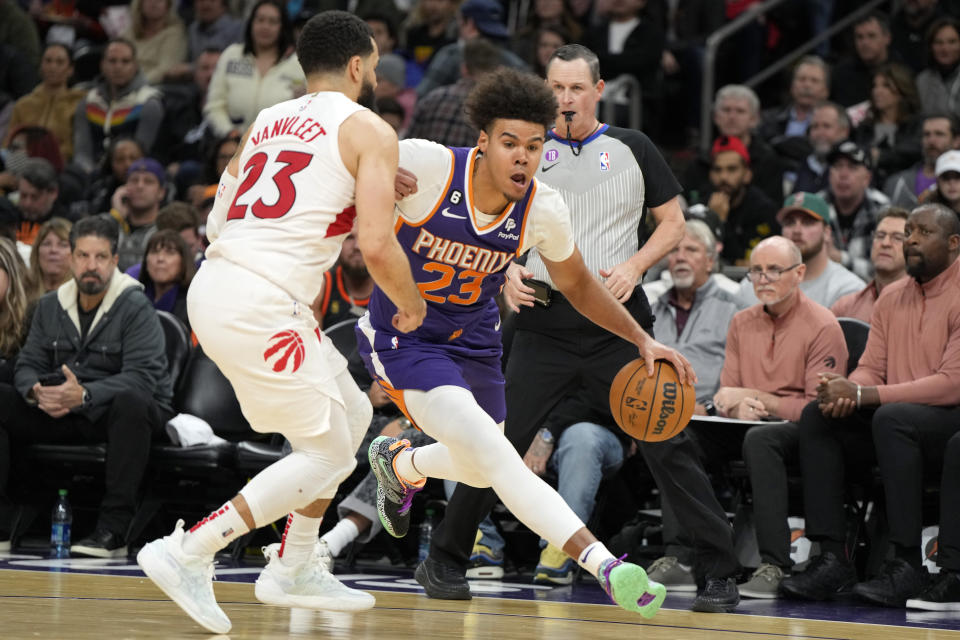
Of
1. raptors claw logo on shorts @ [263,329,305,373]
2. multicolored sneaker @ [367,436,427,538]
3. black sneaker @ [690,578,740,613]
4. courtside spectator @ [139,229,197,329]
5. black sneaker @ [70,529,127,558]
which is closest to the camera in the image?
raptors claw logo on shorts @ [263,329,305,373]

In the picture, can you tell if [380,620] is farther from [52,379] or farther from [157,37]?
[157,37]

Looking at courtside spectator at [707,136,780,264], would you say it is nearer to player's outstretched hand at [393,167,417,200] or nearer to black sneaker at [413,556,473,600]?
black sneaker at [413,556,473,600]

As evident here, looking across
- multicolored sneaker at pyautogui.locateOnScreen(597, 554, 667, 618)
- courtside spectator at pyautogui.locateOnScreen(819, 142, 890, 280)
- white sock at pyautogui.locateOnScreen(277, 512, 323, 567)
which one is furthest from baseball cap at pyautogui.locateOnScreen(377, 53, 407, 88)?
multicolored sneaker at pyautogui.locateOnScreen(597, 554, 667, 618)

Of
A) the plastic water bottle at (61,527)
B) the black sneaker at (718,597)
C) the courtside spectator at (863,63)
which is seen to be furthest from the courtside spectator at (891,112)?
the plastic water bottle at (61,527)

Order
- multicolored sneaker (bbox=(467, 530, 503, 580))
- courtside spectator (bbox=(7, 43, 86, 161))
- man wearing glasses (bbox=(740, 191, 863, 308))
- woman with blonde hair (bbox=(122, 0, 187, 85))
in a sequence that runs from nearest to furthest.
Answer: multicolored sneaker (bbox=(467, 530, 503, 580)) < man wearing glasses (bbox=(740, 191, 863, 308)) < courtside spectator (bbox=(7, 43, 86, 161)) < woman with blonde hair (bbox=(122, 0, 187, 85))

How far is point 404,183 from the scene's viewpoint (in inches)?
196

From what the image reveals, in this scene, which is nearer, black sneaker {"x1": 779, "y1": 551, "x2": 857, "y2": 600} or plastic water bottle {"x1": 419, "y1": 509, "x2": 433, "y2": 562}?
black sneaker {"x1": 779, "y1": 551, "x2": 857, "y2": 600}

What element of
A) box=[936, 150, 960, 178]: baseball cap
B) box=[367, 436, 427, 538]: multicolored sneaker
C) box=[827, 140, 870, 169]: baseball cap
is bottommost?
box=[367, 436, 427, 538]: multicolored sneaker

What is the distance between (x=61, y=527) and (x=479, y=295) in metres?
3.67

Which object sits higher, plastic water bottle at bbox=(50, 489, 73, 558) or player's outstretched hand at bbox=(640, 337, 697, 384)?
player's outstretched hand at bbox=(640, 337, 697, 384)

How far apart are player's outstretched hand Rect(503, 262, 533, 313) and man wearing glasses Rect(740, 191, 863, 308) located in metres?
2.56

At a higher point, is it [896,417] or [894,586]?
[896,417]

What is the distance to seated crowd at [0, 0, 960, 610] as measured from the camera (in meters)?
6.88

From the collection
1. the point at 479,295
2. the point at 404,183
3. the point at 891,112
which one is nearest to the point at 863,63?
the point at 891,112
